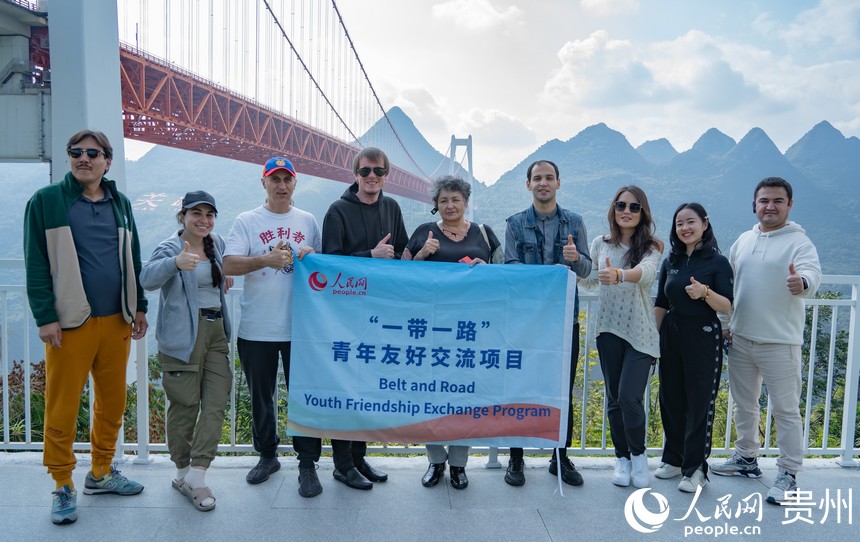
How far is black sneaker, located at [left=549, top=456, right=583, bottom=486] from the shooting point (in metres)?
2.68

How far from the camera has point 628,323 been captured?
102 inches

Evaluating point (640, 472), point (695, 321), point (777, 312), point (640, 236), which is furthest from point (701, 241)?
point (640, 472)

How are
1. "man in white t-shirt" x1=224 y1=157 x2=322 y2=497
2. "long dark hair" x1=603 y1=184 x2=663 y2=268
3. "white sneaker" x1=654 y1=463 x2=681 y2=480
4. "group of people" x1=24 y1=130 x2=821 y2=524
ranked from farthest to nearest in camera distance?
"white sneaker" x1=654 y1=463 x2=681 y2=480
"long dark hair" x1=603 y1=184 x2=663 y2=268
"man in white t-shirt" x1=224 y1=157 x2=322 y2=497
"group of people" x1=24 y1=130 x2=821 y2=524

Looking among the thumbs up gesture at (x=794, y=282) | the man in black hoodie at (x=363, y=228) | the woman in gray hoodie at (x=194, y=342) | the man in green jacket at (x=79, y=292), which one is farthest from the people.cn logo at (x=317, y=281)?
the thumbs up gesture at (x=794, y=282)

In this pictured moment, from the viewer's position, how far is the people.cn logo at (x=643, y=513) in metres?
2.32

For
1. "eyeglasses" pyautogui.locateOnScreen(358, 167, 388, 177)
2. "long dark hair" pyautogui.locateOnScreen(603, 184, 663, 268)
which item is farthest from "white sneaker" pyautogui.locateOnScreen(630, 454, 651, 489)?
"eyeglasses" pyautogui.locateOnScreen(358, 167, 388, 177)

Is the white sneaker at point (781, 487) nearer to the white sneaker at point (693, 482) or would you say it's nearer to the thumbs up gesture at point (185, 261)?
the white sneaker at point (693, 482)

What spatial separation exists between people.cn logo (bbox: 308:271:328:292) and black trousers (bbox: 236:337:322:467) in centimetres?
29

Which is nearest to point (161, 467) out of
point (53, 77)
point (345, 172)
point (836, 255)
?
point (53, 77)

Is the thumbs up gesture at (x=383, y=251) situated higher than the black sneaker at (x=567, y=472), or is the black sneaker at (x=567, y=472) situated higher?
the thumbs up gesture at (x=383, y=251)

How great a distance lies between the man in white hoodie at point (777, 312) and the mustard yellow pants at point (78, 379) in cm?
288

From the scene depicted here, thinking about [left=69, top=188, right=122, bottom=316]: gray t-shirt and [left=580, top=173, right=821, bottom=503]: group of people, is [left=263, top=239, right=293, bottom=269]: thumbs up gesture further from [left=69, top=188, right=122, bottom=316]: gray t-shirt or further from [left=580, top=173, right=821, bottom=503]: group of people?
[left=580, top=173, right=821, bottom=503]: group of people

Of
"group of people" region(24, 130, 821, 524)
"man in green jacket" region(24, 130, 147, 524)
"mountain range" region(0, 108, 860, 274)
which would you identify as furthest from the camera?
"mountain range" region(0, 108, 860, 274)

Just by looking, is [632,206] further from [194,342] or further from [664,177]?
[664,177]
